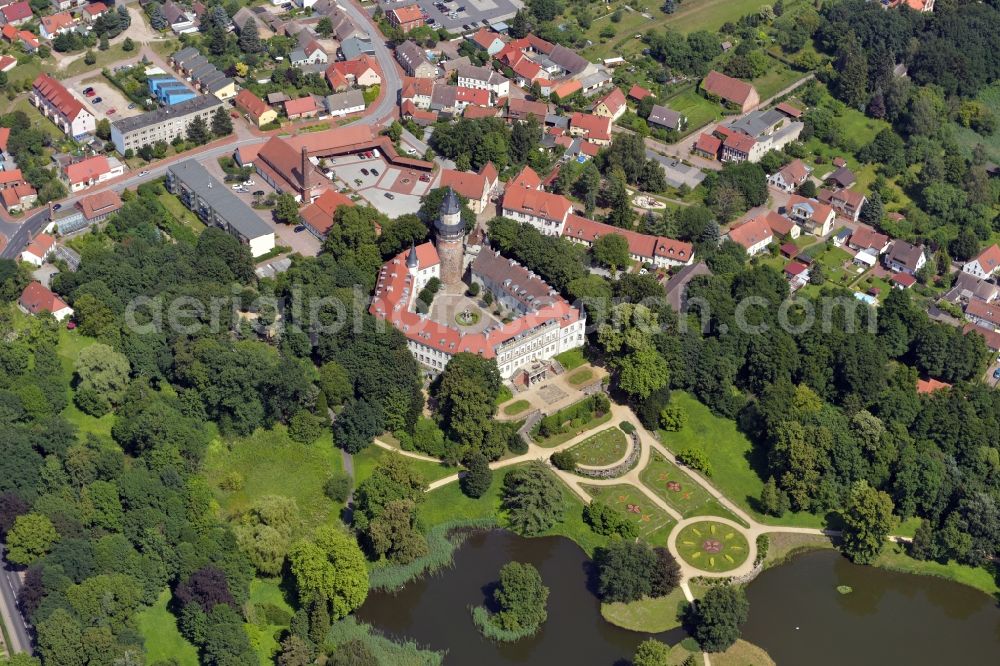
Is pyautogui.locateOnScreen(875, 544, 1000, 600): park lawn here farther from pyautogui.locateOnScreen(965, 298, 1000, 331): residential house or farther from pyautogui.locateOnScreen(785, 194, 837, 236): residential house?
pyautogui.locateOnScreen(785, 194, 837, 236): residential house

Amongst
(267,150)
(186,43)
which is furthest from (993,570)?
(186,43)

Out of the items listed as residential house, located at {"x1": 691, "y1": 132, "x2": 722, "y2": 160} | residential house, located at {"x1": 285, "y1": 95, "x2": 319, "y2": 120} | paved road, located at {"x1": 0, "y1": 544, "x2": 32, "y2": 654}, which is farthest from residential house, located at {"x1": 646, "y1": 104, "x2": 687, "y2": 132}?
paved road, located at {"x1": 0, "y1": 544, "x2": 32, "y2": 654}

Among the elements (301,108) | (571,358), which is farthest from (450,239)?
(301,108)

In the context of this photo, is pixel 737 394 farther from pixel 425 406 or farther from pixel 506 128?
pixel 506 128

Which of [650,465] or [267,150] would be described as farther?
[267,150]

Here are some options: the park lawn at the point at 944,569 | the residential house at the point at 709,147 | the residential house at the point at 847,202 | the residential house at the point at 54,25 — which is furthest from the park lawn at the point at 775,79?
the residential house at the point at 54,25

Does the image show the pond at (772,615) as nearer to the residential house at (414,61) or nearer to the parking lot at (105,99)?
the residential house at (414,61)

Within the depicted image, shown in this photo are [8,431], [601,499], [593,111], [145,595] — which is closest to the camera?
[145,595]

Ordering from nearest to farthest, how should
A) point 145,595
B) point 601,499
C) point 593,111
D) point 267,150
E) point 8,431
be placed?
1. point 145,595
2. point 8,431
3. point 601,499
4. point 267,150
5. point 593,111
